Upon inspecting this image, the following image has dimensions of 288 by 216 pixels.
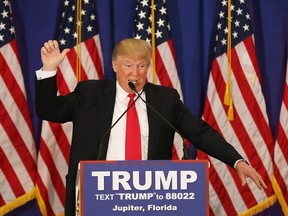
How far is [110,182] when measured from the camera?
1.89 metres

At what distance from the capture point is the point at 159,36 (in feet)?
13.7

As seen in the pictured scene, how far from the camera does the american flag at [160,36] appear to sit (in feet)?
13.6

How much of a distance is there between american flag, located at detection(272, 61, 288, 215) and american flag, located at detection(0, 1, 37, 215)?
1.79 m

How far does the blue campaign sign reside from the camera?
1883 mm

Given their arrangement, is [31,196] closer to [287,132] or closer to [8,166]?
[8,166]

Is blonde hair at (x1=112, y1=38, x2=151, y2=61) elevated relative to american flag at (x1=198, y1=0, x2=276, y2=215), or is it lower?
elevated

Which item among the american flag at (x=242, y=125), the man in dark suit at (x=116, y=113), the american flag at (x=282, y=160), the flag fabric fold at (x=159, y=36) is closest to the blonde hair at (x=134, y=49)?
the man in dark suit at (x=116, y=113)

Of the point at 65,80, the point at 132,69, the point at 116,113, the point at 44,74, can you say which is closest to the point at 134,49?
the point at 132,69

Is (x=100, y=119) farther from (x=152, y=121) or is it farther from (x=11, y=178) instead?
(x=11, y=178)

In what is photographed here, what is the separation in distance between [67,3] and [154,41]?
691 millimetres

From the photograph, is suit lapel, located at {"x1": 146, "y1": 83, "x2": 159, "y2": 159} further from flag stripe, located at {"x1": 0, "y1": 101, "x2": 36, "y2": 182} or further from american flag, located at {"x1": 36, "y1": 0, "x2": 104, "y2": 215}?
flag stripe, located at {"x1": 0, "y1": 101, "x2": 36, "y2": 182}

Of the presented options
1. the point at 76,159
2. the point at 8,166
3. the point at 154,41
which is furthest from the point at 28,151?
the point at 76,159

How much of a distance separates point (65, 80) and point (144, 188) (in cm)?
230

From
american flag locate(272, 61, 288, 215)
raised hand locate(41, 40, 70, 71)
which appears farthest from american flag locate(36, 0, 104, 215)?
raised hand locate(41, 40, 70, 71)
